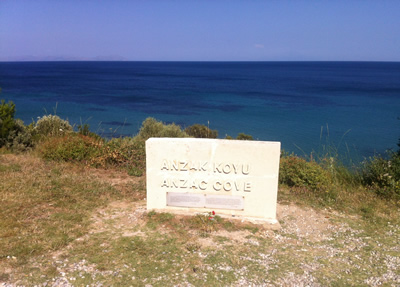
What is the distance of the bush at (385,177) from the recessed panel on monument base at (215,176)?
3.24 metres

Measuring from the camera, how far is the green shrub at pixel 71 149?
9.97m

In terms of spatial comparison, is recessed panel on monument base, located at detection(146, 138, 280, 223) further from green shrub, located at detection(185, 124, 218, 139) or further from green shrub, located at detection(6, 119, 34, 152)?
green shrub, located at detection(185, 124, 218, 139)

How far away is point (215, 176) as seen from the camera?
631cm

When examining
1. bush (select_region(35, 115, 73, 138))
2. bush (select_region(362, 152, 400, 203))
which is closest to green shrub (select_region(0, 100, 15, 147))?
bush (select_region(35, 115, 73, 138))

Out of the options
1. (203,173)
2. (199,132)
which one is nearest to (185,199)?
(203,173)

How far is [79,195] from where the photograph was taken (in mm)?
7457

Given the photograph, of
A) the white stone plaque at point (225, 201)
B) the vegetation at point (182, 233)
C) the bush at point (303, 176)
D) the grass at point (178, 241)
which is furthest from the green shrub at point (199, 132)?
the white stone plaque at point (225, 201)

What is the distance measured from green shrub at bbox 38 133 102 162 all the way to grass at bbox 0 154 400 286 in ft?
6.28

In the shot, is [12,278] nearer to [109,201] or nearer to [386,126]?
[109,201]

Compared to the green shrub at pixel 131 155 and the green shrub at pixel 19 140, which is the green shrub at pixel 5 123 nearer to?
the green shrub at pixel 19 140

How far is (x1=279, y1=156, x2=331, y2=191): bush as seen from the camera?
818 cm

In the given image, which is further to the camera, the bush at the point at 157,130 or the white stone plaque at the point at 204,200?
the bush at the point at 157,130

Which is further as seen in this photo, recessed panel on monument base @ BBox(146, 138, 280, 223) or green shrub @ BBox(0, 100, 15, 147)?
green shrub @ BBox(0, 100, 15, 147)

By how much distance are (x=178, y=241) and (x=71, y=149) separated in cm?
594
